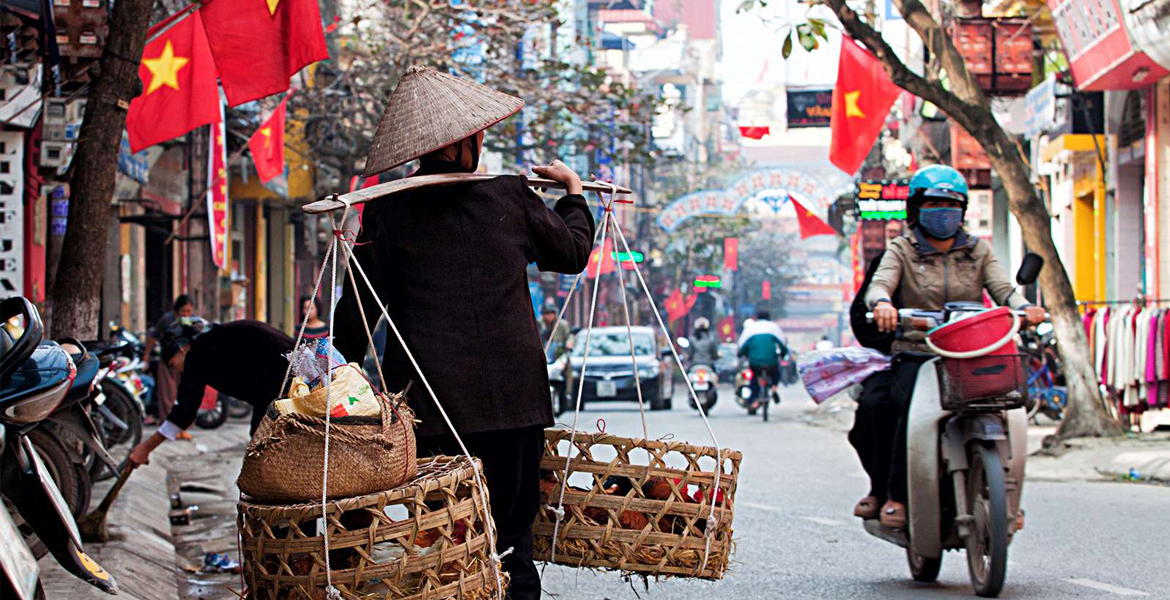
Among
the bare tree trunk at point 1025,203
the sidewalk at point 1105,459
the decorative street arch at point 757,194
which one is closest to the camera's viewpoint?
the sidewalk at point 1105,459

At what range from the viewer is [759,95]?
145500 mm

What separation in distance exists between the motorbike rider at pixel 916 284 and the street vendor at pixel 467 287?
2.43m

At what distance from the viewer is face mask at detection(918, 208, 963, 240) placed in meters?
6.43

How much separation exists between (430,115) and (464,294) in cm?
50

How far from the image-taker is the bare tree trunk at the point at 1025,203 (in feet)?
44.9

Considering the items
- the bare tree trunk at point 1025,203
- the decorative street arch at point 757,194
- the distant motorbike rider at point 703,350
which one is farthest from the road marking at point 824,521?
the decorative street arch at point 757,194

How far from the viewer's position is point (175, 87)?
11.5 metres

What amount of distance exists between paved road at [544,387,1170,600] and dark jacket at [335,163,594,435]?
1.10 m

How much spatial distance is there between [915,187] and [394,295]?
296 centimetres

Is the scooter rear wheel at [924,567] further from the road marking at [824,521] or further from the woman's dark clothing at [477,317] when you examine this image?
the woman's dark clothing at [477,317]

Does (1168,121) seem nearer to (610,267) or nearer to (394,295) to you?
(394,295)

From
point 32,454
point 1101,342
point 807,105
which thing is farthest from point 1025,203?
point 807,105

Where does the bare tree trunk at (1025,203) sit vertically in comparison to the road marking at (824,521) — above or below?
above

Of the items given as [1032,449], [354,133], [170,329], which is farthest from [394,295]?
[354,133]
